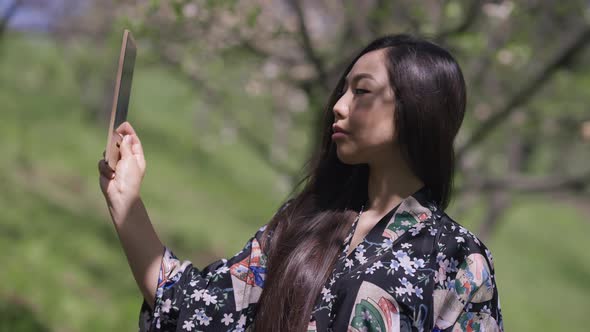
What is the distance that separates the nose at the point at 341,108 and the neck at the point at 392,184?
176 millimetres

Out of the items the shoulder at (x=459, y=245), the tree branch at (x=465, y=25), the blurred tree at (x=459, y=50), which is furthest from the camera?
the blurred tree at (x=459, y=50)

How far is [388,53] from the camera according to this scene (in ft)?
6.63

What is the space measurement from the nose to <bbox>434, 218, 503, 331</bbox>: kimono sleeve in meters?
0.40

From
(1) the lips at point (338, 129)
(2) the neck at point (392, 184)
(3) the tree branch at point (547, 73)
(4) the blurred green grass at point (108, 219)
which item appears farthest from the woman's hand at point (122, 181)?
(4) the blurred green grass at point (108, 219)

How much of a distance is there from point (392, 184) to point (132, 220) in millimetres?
707

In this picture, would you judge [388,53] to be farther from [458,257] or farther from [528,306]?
[528,306]

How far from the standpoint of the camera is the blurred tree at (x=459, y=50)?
4.34 metres

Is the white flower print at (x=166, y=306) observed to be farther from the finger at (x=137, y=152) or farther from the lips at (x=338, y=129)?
the lips at (x=338, y=129)

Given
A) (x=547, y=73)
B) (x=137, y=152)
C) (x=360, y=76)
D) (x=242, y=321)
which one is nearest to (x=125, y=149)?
(x=137, y=152)

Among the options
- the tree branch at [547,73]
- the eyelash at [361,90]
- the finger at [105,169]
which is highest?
the tree branch at [547,73]

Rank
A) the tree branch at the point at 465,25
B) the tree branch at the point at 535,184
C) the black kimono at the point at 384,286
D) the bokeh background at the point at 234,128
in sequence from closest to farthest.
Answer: the black kimono at the point at 384,286
the tree branch at the point at 465,25
the bokeh background at the point at 234,128
the tree branch at the point at 535,184

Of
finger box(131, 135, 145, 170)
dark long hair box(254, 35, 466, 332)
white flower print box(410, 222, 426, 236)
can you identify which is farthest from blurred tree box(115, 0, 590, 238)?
white flower print box(410, 222, 426, 236)

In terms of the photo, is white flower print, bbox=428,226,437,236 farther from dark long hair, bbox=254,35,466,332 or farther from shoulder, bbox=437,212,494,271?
dark long hair, bbox=254,35,466,332

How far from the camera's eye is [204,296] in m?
2.05
